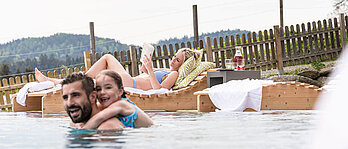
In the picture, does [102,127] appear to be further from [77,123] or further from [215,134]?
[215,134]

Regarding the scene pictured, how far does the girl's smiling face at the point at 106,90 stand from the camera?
10.5ft

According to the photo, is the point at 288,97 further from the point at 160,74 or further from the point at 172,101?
the point at 160,74

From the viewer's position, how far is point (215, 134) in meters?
3.09

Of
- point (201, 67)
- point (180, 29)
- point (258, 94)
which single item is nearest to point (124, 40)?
point (180, 29)

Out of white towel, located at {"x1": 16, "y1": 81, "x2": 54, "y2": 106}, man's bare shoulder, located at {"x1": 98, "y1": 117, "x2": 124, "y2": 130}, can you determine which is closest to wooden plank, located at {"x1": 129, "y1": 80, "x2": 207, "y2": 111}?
white towel, located at {"x1": 16, "y1": 81, "x2": 54, "y2": 106}

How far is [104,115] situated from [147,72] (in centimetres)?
359

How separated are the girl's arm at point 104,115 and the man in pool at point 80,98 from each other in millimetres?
33

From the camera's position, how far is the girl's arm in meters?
3.19

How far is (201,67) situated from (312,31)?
8326 millimetres

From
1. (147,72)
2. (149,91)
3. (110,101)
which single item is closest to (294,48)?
(147,72)

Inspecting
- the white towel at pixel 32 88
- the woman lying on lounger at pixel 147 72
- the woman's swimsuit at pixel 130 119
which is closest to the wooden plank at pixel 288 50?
the woman lying on lounger at pixel 147 72

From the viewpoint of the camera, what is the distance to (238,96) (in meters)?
5.54

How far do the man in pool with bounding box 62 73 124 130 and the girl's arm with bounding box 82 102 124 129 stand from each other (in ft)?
0.11

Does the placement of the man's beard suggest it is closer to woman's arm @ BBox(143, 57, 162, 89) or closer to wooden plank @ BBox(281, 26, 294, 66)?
woman's arm @ BBox(143, 57, 162, 89)
